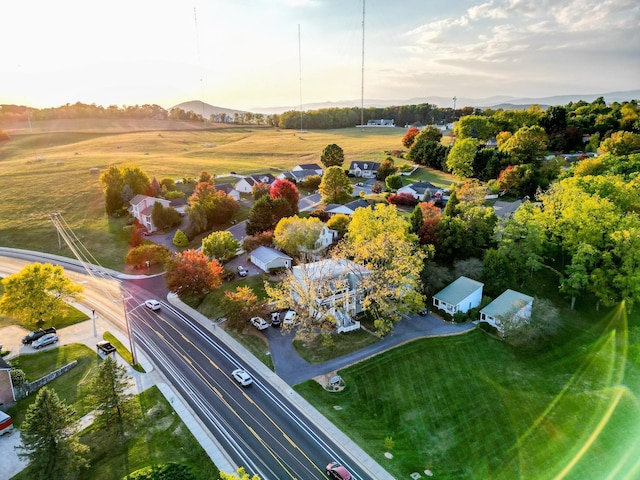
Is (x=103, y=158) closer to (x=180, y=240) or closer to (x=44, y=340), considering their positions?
(x=180, y=240)

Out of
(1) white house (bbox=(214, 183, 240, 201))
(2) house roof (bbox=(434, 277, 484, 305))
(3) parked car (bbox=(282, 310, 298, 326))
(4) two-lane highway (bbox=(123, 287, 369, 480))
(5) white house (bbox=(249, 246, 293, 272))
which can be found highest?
(1) white house (bbox=(214, 183, 240, 201))

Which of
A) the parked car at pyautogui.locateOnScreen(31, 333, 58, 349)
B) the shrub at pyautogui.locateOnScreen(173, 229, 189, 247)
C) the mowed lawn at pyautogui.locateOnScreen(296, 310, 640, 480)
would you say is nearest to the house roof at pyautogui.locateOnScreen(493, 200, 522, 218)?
the mowed lawn at pyautogui.locateOnScreen(296, 310, 640, 480)

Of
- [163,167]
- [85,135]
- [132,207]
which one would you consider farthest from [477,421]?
[85,135]

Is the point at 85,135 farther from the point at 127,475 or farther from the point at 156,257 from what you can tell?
the point at 127,475

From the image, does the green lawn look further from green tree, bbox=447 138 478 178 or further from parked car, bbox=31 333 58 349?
green tree, bbox=447 138 478 178

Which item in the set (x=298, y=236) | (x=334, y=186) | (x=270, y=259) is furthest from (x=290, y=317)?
(x=334, y=186)

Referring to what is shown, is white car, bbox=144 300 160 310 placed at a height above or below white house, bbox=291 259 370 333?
below
